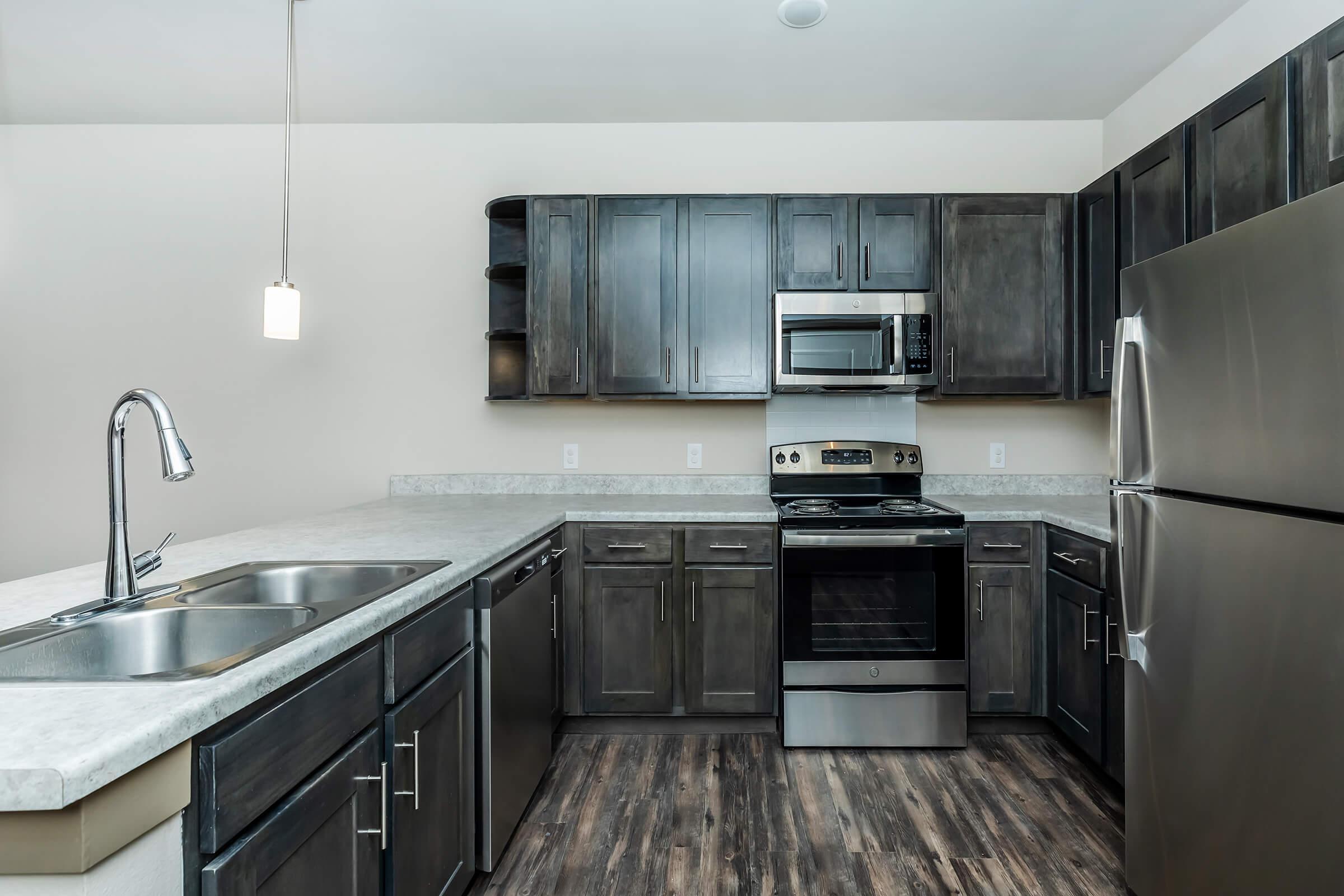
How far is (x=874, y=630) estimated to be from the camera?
8.83ft

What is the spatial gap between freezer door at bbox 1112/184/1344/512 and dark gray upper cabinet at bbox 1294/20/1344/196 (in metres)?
0.49

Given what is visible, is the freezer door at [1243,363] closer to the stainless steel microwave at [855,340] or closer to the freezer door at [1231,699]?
the freezer door at [1231,699]

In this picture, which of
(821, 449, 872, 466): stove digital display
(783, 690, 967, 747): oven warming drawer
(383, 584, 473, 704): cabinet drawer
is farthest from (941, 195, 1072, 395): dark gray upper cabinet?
(383, 584, 473, 704): cabinet drawer

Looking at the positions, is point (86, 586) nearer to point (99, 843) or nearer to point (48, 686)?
point (48, 686)

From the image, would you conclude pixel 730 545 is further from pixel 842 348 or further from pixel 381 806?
pixel 381 806

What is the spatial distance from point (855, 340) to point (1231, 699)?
6.29 feet

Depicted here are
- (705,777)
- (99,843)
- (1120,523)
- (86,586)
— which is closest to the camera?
(99,843)

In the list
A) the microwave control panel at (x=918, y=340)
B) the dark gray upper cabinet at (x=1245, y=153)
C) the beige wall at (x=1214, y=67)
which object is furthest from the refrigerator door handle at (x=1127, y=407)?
the beige wall at (x=1214, y=67)

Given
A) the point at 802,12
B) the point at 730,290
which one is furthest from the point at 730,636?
the point at 802,12

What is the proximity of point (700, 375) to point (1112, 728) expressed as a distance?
77.1 inches

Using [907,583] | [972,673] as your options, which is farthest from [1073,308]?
[972,673]

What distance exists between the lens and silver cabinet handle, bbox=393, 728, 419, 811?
4.44 ft

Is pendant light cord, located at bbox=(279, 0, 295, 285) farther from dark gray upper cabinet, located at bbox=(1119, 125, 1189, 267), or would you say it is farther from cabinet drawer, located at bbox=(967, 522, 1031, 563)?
dark gray upper cabinet, located at bbox=(1119, 125, 1189, 267)

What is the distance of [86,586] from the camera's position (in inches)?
55.8
